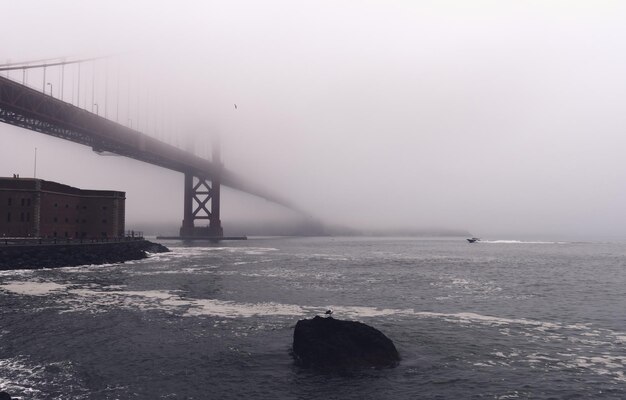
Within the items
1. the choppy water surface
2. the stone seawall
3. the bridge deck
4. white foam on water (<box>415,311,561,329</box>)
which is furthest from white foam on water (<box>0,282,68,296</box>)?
the bridge deck

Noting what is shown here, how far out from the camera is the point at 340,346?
1383 cm

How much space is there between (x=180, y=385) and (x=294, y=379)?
2.89 metres

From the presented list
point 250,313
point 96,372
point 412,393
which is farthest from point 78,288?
point 412,393

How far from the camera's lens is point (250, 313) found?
21.8 metres

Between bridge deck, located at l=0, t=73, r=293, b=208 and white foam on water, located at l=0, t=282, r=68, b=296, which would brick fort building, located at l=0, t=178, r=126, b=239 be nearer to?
bridge deck, located at l=0, t=73, r=293, b=208

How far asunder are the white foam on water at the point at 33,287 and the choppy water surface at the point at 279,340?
110mm

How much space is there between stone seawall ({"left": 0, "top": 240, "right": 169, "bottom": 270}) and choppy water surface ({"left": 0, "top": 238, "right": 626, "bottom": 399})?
991 cm

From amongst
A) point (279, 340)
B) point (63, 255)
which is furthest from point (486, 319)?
point (63, 255)

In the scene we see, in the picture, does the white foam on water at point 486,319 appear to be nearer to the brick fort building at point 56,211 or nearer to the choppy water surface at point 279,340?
the choppy water surface at point 279,340

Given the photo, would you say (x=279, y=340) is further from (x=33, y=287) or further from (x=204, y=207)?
(x=204, y=207)

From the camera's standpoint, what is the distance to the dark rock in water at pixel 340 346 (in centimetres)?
1356

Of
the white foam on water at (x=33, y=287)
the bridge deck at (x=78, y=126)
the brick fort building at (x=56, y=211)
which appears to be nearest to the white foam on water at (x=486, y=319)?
the white foam on water at (x=33, y=287)

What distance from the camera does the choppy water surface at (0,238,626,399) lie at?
38.4ft

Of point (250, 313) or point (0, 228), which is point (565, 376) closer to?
point (250, 313)
